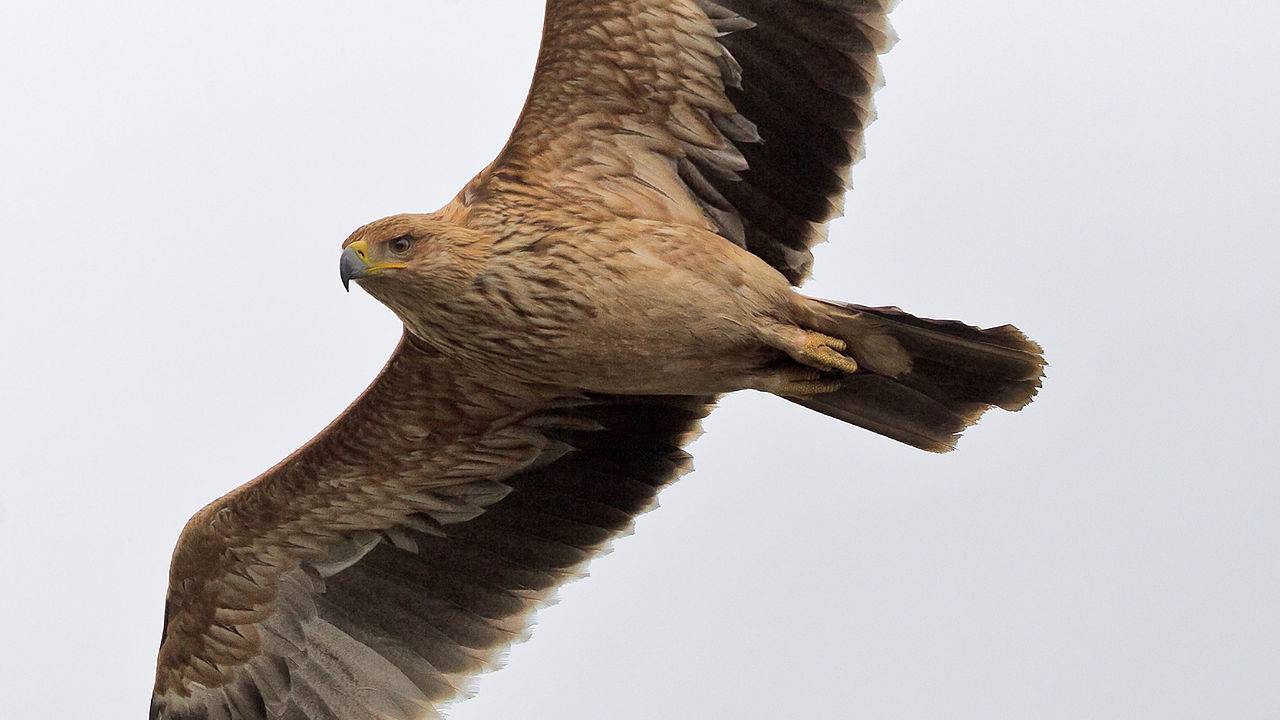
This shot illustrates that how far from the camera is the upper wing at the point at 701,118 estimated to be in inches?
275

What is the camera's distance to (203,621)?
27.8 ft

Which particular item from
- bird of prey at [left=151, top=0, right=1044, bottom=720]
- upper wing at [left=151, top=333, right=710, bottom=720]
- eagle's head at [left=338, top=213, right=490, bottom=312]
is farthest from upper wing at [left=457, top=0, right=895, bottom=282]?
upper wing at [left=151, top=333, right=710, bottom=720]

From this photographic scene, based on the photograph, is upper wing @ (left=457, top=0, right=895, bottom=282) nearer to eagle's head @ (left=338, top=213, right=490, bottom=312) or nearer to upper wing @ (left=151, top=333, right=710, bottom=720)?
eagle's head @ (left=338, top=213, right=490, bottom=312)

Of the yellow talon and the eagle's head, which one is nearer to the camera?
the eagle's head

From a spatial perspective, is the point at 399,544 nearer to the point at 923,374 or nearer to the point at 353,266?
the point at 353,266

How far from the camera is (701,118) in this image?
730 cm

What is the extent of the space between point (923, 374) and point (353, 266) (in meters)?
2.31

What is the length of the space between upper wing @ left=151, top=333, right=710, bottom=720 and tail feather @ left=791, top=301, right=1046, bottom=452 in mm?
897

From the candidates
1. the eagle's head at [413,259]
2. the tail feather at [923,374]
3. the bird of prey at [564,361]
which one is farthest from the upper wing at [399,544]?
the eagle's head at [413,259]

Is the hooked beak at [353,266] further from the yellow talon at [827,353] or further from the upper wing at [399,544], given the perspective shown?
the yellow talon at [827,353]

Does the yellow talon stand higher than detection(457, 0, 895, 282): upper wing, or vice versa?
detection(457, 0, 895, 282): upper wing

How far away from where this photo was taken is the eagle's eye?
671cm

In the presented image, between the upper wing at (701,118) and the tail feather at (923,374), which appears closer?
the upper wing at (701,118)

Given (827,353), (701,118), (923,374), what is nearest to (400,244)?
(701,118)
